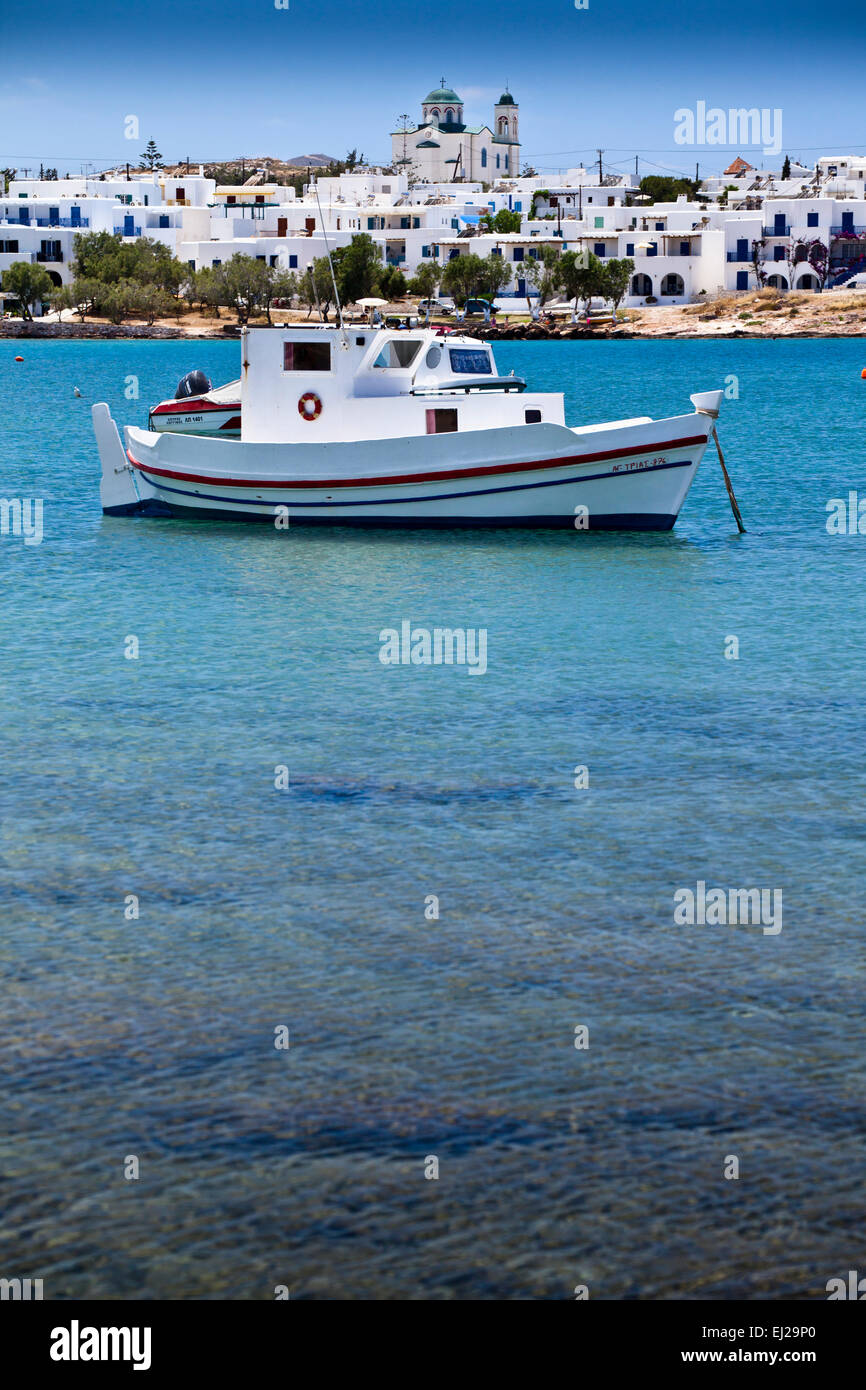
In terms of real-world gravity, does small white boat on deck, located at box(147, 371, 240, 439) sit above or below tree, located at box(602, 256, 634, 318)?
below

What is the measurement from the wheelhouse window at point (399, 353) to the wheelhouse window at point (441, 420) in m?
1.03

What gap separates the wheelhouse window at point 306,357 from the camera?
1016 inches

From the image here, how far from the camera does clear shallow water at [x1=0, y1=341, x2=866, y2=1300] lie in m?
6.55

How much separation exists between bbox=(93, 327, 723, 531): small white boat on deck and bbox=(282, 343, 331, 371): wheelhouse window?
0.07 ft

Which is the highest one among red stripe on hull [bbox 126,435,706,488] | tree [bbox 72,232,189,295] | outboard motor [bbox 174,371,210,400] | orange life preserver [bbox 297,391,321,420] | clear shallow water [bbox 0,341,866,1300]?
tree [bbox 72,232,189,295]

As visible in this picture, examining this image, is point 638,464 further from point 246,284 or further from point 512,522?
point 246,284

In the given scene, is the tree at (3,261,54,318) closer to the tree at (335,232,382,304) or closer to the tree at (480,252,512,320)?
the tree at (335,232,382,304)

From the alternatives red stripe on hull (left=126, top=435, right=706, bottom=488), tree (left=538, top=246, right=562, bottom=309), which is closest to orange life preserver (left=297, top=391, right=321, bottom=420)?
red stripe on hull (left=126, top=435, right=706, bottom=488)

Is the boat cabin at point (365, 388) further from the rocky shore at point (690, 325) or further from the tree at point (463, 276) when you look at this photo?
the tree at point (463, 276)

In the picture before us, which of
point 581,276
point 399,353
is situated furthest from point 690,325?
point 399,353

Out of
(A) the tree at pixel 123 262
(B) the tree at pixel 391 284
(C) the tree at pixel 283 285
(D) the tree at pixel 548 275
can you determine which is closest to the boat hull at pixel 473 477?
Answer: (C) the tree at pixel 283 285

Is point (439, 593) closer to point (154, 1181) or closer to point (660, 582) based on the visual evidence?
point (660, 582)

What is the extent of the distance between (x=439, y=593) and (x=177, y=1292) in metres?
15.3

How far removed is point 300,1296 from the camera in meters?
6.18
